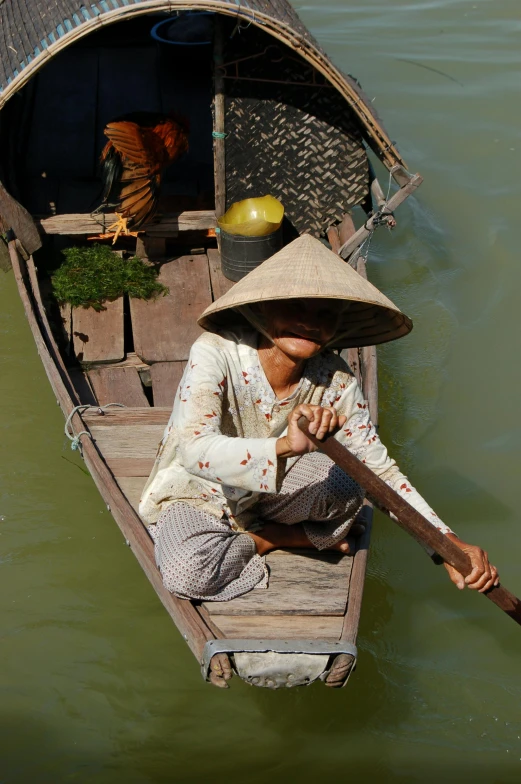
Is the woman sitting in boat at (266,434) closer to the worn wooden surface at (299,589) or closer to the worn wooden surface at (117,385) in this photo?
the worn wooden surface at (299,589)

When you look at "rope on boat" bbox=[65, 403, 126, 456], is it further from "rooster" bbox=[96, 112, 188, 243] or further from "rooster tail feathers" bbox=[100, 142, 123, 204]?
"rooster tail feathers" bbox=[100, 142, 123, 204]

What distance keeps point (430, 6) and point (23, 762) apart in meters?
9.30

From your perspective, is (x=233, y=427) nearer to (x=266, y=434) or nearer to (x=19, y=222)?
(x=266, y=434)

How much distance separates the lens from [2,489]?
13.7 ft

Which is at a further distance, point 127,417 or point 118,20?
point 118,20

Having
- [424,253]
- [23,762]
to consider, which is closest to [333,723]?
[23,762]

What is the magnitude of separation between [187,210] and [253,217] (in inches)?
23.7

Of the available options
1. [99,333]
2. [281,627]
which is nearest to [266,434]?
[281,627]

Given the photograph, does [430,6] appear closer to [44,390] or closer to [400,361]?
[400,361]

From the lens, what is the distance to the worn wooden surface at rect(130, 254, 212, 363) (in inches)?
169

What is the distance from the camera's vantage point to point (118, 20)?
391 centimetres

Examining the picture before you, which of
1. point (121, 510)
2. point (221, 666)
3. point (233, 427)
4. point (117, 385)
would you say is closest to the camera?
point (221, 666)

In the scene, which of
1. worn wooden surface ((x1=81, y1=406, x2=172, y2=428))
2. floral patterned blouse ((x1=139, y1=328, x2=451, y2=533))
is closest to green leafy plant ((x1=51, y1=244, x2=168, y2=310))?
worn wooden surface ((x1=81, y1=406, x2=172, y2=428))

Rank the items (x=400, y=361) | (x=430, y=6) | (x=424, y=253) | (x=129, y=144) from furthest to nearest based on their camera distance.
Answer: (x=430, y=6), (x=424, y=253), (x=400, y=361), (x=129, y=144)
